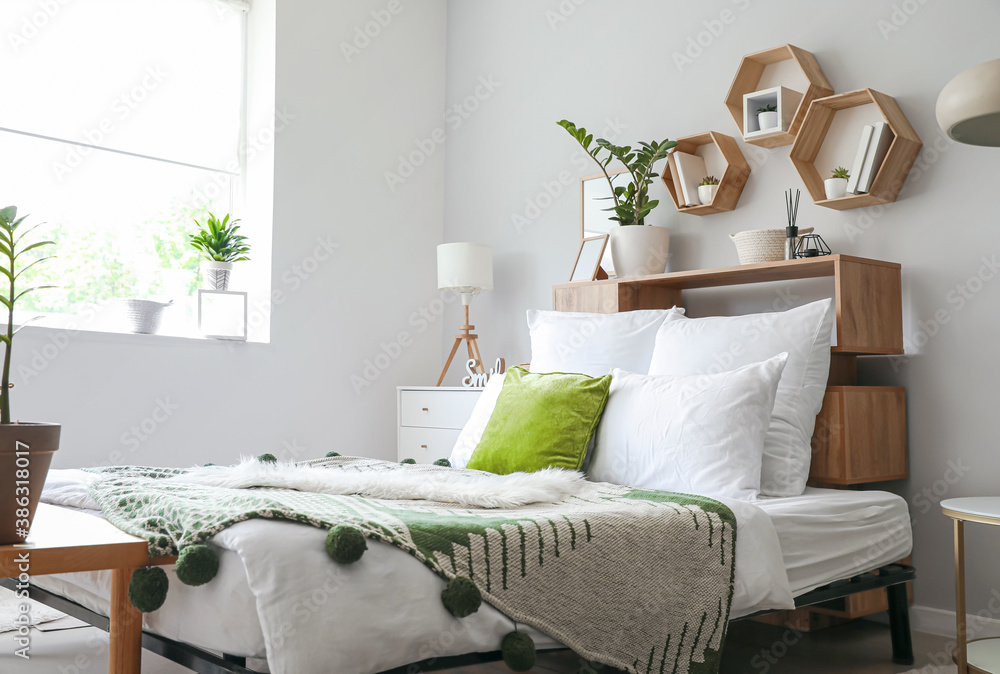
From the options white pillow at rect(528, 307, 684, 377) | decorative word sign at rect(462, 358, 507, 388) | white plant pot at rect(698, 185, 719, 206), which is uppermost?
white plant pot at rect(698, 185, 719, 206)

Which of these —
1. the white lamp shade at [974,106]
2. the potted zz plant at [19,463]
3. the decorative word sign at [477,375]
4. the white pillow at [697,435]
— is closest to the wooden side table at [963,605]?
the white pillow at [697,435]

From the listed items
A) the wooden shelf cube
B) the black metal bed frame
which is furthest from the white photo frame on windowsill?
the wooden shelf cube

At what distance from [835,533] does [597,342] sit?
1096 mm

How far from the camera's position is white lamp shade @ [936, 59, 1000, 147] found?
5.89ft

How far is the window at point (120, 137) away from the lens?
3.72 m

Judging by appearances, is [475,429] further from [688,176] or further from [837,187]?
[837,187]

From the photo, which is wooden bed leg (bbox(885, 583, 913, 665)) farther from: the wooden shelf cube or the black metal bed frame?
the wooden shelf cube

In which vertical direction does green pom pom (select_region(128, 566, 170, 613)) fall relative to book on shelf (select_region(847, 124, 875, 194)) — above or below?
below

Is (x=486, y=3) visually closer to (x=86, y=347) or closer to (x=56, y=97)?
(x=56, y=97)

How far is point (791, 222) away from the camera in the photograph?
9.95 ft

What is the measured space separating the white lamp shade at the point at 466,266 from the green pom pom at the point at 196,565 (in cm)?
285

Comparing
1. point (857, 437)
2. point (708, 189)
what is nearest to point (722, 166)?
point (708, 189)

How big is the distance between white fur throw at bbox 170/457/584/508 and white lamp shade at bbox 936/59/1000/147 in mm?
1225

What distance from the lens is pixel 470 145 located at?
470 centimetres
